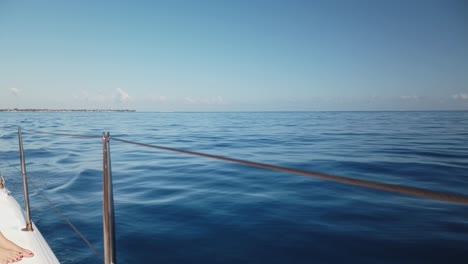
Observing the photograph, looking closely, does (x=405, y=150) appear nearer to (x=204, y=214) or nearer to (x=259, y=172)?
(x=259, y=172)

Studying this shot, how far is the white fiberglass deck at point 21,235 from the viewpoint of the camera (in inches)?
89.9

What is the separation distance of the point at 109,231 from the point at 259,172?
21.1ft

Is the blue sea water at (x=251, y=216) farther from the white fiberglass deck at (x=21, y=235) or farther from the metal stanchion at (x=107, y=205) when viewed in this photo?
the metal stanchion at (x=107, y=205)

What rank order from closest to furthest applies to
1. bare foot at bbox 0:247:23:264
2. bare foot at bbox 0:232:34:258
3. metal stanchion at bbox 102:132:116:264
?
metal stanchion at bbox 102:132:116:264 → bare foot at bbox 0:247:23:264 → bare foot at bbox 0:232:34:258

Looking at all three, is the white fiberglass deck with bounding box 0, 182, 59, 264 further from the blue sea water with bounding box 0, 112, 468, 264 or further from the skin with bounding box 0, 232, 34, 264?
the blue sea water with bounding box 0, 112, 468, 264

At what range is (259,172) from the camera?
7.93 metres

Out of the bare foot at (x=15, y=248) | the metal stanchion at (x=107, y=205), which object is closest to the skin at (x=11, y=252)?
the bare foot at (x=15, y=248)

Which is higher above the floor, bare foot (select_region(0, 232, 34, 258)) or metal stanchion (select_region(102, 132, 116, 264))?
metal stanchion (select_region(102, 132, 116, 264))

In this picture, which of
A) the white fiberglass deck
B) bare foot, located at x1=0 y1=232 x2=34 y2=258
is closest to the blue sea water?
the white fiberglass deck

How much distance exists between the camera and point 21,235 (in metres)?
2.67

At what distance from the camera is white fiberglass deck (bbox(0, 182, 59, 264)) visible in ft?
7.49

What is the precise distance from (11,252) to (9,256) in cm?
5

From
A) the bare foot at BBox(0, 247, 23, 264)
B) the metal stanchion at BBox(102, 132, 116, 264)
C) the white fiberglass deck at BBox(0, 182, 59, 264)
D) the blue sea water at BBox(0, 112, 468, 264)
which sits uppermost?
the metal stanchion at BBox(102, 132, 116, 264)

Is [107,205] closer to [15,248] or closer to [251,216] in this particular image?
[15,248]
